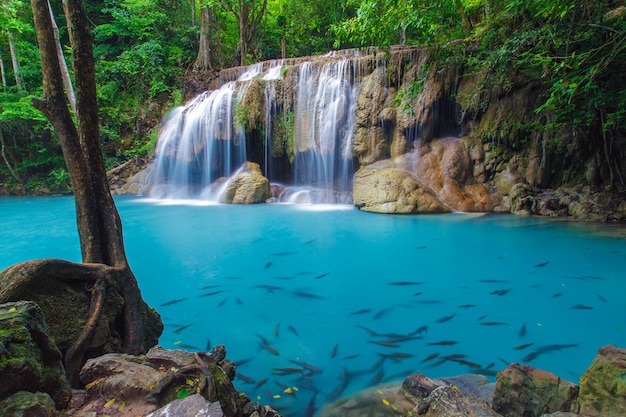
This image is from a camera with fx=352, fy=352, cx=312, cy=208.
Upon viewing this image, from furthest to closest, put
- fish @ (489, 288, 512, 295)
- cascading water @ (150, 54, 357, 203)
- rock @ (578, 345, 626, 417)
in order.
→ cascading water @ (150, 54, 357, 203), fish @ (489, 288, 512, 295), rock @ (578, 345, 626, 417)

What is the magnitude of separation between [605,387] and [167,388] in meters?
2.24

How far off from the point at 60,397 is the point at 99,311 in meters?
0.94

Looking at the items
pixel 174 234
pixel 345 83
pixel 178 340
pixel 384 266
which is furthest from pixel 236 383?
pixel 345 83

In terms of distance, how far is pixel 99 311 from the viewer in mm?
2506

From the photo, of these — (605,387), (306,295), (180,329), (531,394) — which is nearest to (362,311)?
(306,295)

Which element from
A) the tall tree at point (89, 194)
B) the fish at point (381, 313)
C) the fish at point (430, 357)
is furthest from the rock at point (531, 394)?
the tall tree at point (89, 194)

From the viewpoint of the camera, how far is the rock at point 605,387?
1732mm

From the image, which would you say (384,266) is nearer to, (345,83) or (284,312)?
(284,312)

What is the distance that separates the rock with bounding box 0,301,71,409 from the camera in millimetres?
1395

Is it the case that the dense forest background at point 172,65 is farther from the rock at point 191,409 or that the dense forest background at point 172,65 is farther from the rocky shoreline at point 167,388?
the rock at point 191,409

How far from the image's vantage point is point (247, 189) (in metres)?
13.1

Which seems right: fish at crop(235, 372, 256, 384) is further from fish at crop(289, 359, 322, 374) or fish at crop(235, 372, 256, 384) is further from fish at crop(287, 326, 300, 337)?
fish at crop(287, 326, 300, 337)

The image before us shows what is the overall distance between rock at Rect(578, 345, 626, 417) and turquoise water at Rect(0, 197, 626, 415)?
1376mm

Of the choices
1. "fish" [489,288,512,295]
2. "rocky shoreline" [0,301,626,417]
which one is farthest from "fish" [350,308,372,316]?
"rocky shoreline" [0,301,626,417]
